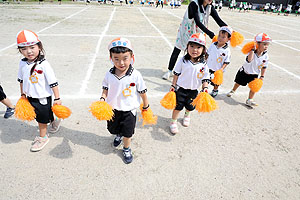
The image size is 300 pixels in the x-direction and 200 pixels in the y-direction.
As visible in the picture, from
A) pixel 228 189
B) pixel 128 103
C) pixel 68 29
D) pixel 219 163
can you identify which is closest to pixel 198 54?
pixel 128 103

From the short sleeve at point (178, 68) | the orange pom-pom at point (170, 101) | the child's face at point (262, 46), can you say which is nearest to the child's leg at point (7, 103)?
the orange pom-pom at point (170, 101)

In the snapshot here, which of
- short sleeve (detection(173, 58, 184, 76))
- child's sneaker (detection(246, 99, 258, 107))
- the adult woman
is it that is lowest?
child's sneaker (detection(246, 99, 258, 107))

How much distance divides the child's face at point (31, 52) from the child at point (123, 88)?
960mm

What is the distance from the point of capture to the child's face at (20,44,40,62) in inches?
92.2

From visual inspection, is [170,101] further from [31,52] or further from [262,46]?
[262,46]

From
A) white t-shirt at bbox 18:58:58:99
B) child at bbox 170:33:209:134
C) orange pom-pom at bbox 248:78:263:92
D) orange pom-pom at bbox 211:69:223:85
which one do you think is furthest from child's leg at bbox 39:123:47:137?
orange pom-pom at bbox 248:78:263:92

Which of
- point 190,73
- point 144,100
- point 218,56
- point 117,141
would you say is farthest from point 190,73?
point 117,141

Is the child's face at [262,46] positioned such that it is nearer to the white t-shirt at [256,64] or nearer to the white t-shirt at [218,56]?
the white t-shirt at [256,64]

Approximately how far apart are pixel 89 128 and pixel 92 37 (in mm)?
6374

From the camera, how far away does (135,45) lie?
7.90 m

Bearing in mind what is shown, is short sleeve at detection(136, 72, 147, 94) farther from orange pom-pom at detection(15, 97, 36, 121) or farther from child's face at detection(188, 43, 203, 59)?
orange pom-pom at detection(15, 97, 36, 121)

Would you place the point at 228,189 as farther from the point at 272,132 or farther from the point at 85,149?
the point at 85,149

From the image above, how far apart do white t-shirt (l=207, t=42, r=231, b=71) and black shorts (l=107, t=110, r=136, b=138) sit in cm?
245

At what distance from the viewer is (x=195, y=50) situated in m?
2.79
